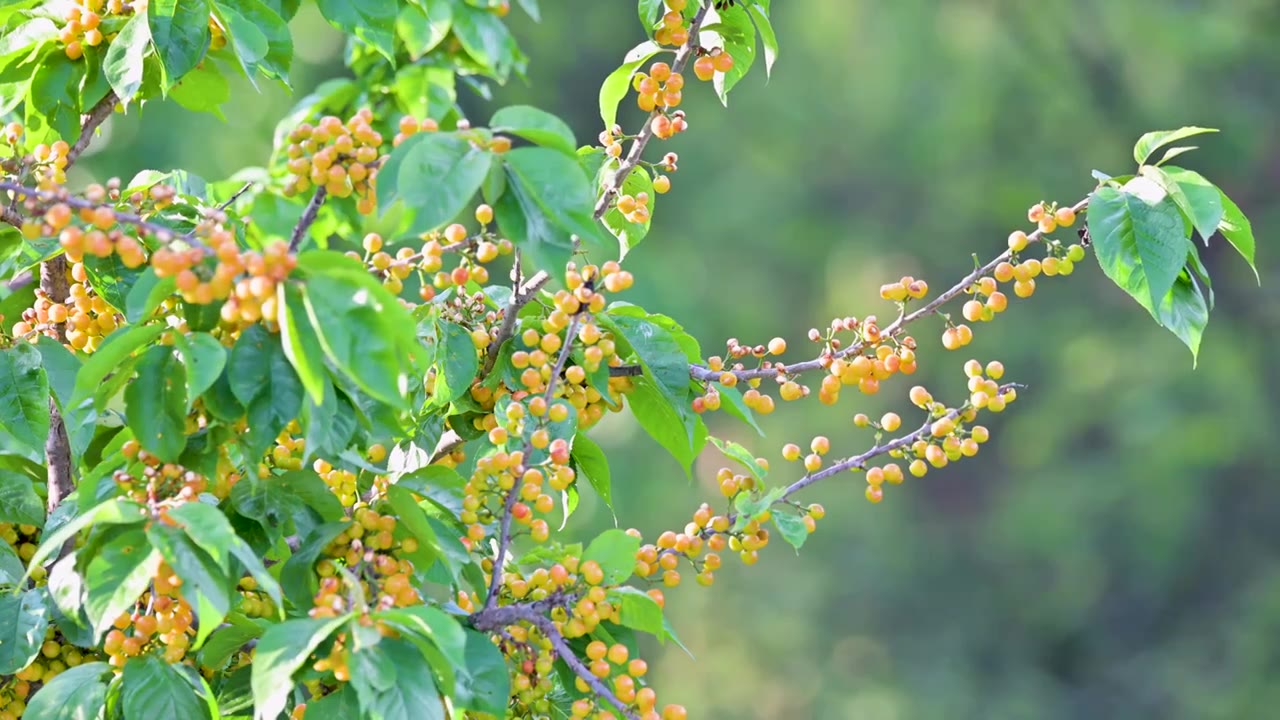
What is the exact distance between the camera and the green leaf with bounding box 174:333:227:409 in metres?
0.92

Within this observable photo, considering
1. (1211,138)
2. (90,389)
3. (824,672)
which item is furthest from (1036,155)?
(90,389)

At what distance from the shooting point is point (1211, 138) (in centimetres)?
726

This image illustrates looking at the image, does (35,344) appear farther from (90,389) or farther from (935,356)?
(935,356)

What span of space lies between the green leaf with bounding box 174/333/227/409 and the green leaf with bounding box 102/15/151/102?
0.36 meters

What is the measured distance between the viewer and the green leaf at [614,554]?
1.14 metres

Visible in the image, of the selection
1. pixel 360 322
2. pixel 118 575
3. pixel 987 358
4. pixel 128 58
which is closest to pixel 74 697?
pixel 118 575

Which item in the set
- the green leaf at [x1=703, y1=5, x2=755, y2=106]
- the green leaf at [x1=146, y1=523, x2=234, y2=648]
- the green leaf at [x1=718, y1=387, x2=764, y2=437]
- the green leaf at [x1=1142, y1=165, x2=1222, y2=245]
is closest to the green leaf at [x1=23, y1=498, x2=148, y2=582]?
the green leaf at [x1=146, y1=523, x2=234, y2=648]

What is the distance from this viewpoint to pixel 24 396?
121cm

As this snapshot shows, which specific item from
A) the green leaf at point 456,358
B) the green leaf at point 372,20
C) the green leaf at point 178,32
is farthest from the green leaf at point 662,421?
the green leaf at point 178,32

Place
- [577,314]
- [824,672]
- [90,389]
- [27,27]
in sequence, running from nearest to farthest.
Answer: [90,389] < [577,314] < [27,27] < [824,672]

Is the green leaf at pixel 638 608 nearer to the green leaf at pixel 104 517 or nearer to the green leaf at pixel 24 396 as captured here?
the green leaf at pixel 104 517

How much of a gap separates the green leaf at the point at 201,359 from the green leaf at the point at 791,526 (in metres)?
0.51

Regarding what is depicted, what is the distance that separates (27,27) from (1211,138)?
22.8ft

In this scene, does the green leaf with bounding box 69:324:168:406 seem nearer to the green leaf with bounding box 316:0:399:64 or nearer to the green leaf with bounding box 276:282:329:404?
the green leaf with bounding box 276:282:329:404
